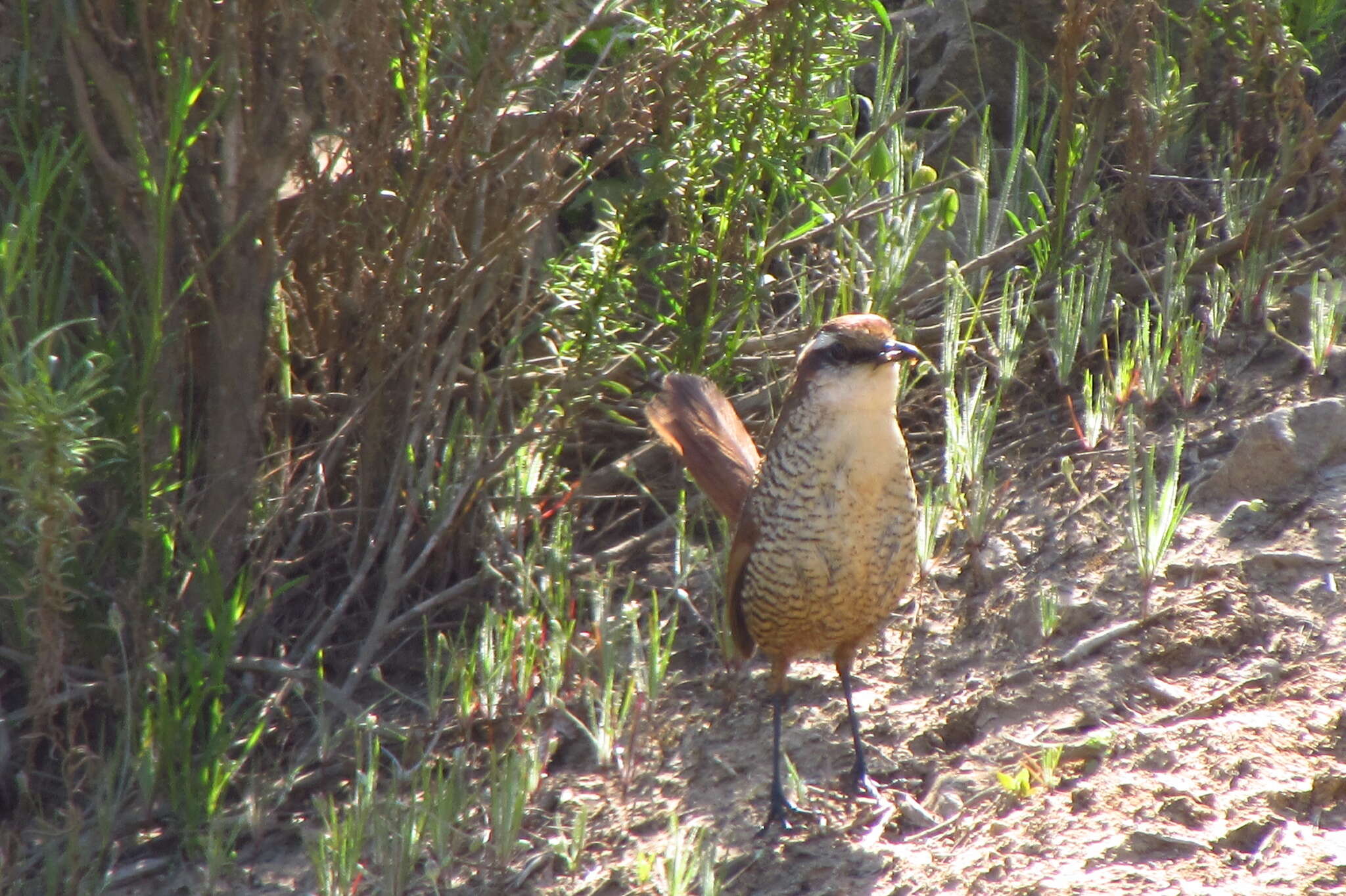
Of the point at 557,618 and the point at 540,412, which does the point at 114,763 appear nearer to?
the point at 557,618

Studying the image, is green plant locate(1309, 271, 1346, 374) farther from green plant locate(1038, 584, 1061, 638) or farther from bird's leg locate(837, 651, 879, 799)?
bird's leg locate(837, 651, 879, 799)

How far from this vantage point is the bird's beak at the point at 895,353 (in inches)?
144

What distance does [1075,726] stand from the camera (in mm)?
3639

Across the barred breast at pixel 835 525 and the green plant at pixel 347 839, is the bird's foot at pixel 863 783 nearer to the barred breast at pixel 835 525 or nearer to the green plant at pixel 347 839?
the barred breast at pixel 835 525

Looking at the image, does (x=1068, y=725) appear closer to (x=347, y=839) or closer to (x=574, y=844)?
(x=574, y=844)

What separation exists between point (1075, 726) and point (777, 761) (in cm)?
76

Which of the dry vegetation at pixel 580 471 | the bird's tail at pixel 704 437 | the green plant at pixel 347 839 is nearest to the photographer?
the green plant at pixel 347 839

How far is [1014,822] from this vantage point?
337cm

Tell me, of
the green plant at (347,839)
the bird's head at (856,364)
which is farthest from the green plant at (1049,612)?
the green plant at (347,839)

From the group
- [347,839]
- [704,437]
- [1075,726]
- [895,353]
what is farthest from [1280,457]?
[347,839]

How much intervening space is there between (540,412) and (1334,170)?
2.58 metres

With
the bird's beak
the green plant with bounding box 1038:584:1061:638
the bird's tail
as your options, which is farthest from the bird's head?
the green plant with bounding box 1038:584:1061:638

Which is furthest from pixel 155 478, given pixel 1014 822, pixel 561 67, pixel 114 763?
pixel 1014 822

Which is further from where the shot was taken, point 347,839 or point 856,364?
point 856,364
